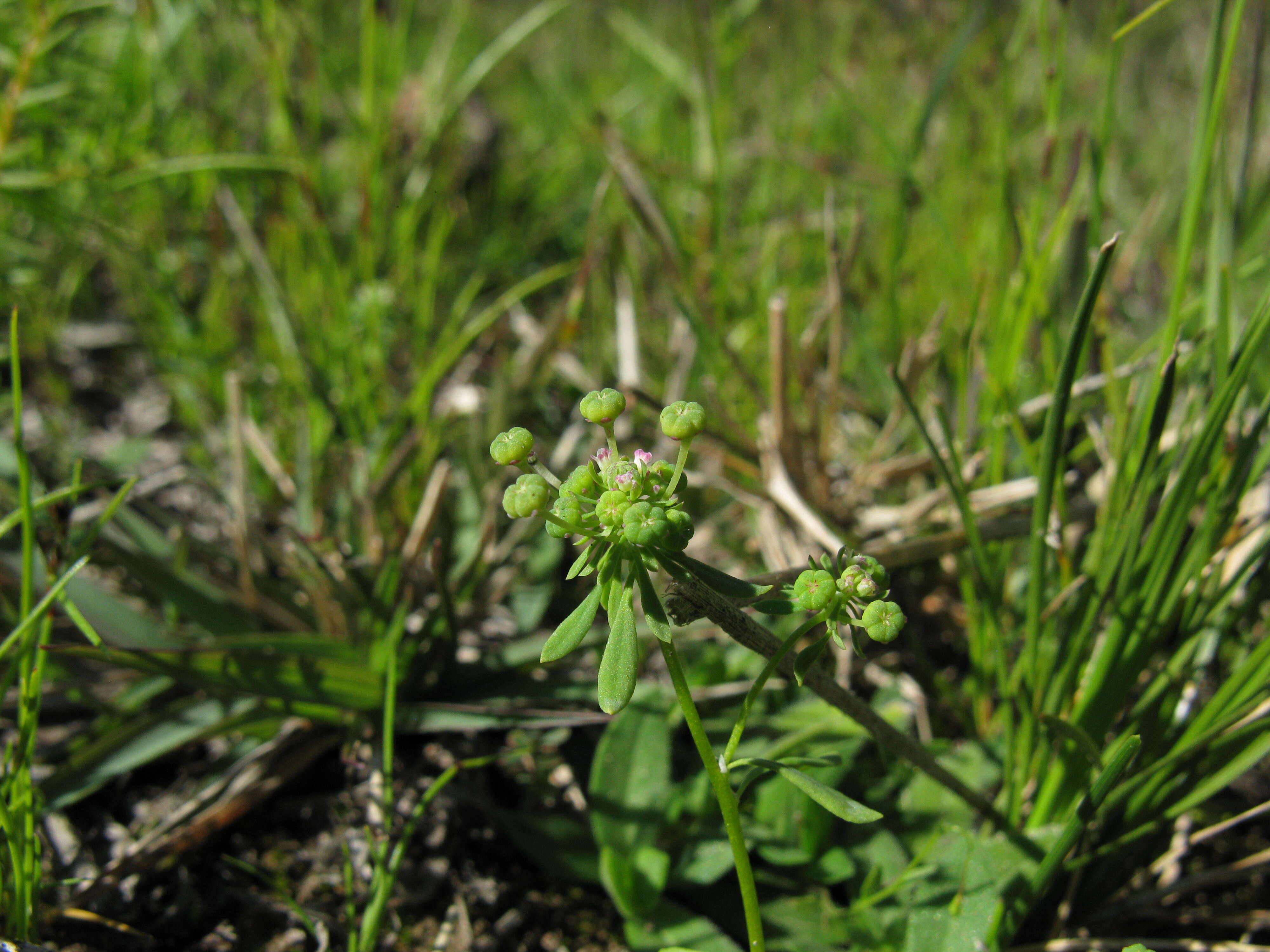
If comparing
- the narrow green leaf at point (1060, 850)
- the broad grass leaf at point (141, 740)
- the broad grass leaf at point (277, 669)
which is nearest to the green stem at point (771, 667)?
the narrow green leaf at point (1060, 850)

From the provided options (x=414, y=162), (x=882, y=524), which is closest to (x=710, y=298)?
(x=882, y=524)

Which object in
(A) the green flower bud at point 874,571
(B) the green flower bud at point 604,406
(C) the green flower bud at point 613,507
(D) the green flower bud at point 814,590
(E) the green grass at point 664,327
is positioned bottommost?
(D) the green flower bud at point 814,590

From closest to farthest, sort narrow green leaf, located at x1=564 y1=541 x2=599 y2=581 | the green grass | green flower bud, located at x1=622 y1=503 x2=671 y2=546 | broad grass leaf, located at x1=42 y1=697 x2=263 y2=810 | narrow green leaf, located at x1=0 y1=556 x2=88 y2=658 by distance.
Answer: green flower bud, located at x1=622 y1=503 x2=671 y2=546 → narrow green leaf, located at x1=564 y1=541 x2=599 y2=581 → narrow green leaf, located at x1=0 y1=556 x2=88 y2=658 → the green grass → broad grass leaf, located at x1=42 y1=697 x2=263 y2=810

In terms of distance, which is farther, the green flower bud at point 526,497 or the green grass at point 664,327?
the green grass at point 664,327

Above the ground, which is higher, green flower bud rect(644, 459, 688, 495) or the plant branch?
green flower bud rect(644, 459, 688, 495)

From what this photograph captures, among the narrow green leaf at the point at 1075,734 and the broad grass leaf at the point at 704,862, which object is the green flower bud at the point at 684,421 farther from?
the broad grass leaf at the point at 704,862

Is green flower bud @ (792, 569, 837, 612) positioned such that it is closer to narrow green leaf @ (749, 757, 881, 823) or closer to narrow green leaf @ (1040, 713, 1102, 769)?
narrow green leaf @ (749, 757, 881, 823)

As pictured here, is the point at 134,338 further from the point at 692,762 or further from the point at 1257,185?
the point at 1257,185

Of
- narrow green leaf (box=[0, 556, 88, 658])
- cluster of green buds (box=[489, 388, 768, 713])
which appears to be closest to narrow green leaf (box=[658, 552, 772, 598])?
cluster of green buds (box=[489, 388, 768, 713])
